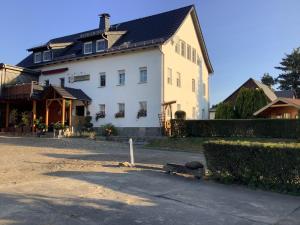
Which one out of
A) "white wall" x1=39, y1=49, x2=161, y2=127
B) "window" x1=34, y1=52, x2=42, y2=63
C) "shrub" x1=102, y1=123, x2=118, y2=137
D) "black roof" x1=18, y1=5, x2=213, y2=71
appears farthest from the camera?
"window" x1=34, y1=52, x2=42, y2=63

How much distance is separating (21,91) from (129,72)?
32.1ft

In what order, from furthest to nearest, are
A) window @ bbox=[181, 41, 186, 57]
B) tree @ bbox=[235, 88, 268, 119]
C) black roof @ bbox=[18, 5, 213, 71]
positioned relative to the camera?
window @ bbox=[181, 41, 186, 57] → tree @ bbox=[235, 88, 268, 119] → black roof @ bbox=[18, 5, 213, 71]

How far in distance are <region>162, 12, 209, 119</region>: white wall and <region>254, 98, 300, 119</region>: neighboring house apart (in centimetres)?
677

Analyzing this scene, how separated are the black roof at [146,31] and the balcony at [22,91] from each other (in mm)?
4455

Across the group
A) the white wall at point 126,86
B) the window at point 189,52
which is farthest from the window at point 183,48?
the white wall at point 126,86

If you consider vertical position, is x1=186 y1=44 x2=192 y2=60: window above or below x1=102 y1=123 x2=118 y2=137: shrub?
above

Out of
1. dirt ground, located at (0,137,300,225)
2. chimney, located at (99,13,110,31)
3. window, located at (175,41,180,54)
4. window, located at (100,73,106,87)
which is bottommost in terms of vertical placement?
dirt ground, located at (0,137,300,225)

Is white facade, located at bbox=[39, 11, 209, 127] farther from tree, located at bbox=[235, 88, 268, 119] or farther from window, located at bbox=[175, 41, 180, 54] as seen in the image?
tree, located at bbox=[235, 88, 268, 119]

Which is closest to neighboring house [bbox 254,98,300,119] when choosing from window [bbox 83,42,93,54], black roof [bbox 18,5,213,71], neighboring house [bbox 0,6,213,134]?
neighboring house [bbox 0,6,213,134]

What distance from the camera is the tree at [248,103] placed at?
3117 cm

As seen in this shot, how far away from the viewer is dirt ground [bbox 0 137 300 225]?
22.0ft

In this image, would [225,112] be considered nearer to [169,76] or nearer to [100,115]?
[169,76]

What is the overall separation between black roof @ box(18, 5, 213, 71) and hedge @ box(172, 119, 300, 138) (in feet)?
24.0

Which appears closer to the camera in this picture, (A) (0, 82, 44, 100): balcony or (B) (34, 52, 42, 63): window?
(A) (0, 82, 44, 100): balcony
